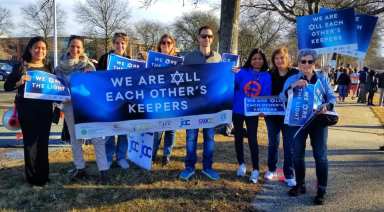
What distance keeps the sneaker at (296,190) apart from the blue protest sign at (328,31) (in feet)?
11.8

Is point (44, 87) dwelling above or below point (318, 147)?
above

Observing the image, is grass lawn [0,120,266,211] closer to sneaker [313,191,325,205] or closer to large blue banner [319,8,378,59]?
sneaker [313,191,325,205]

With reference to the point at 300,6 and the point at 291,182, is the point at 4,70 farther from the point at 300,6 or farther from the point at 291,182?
the point at 291,182

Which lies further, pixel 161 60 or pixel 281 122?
pixel 161 60

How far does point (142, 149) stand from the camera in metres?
6.63

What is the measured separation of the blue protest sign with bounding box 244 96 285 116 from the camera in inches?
247

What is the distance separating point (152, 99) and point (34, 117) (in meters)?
1.57

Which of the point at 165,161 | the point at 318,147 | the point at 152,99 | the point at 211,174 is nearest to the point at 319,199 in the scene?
the point at 318,147

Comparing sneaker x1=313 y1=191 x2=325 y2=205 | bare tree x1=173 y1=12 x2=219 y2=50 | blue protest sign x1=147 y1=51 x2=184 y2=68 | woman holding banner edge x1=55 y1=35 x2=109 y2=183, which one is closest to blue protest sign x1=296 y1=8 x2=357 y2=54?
blue protest sign x1=147 y1=51 x2=184 y2=68

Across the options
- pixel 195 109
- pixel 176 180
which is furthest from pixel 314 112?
pixel 176 180

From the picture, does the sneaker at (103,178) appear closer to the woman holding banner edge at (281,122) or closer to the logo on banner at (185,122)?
the logo on banner at (185,122)

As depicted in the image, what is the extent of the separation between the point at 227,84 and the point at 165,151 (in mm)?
1743

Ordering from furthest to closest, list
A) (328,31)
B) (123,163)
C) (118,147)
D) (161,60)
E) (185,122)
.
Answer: (328,31) < (118,147) < (123,163) < (161,60) < (185,122)

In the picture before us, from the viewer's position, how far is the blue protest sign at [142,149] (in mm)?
6570
